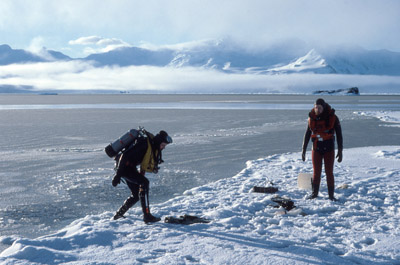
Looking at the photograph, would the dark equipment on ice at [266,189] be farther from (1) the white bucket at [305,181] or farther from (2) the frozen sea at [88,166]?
(2) the frozen sea at [88,166]

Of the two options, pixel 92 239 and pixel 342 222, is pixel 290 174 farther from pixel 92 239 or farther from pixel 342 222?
pixel 92 239

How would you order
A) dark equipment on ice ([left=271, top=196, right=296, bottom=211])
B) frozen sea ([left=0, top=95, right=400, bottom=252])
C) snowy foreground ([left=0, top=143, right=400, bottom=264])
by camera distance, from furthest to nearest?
1. frozen sea ([left=0, top=95, right=400, bottom=252])
2. dark equipment on ice ([left=271, top=196, right=296, bottom=211])
3. snowy foreground ([left=0, top=143, right=400, bottom=264])

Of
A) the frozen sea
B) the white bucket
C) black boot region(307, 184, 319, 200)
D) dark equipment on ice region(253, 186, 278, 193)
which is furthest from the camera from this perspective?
the white bucket

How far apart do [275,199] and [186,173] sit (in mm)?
4092

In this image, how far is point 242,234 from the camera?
20.5ft

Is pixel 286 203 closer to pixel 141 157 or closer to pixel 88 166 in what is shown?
pixel 141 157

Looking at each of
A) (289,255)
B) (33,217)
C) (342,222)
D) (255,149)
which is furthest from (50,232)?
(255,149)

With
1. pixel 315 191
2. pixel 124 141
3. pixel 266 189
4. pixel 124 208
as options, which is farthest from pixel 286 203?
pixel 124 141

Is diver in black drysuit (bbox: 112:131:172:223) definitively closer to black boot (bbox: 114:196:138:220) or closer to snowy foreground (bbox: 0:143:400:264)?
black boot (bbox: 114:196:138:220)

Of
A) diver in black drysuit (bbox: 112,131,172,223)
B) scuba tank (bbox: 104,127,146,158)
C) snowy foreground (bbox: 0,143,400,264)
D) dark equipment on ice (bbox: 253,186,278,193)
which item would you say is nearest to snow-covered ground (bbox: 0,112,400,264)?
snowy foreground (bbox: 0,143,400,264)

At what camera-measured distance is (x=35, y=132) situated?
74.5ft

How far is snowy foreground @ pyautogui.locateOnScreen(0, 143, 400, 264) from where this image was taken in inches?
209

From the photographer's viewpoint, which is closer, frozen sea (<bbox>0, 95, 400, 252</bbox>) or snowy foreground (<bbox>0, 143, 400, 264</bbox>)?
snowy foreground (<bbox>0, 143, 400, 264</bbox>)

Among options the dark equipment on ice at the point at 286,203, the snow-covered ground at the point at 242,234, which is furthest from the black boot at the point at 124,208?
the dark equipment on ice at the point at 286,203
